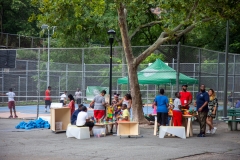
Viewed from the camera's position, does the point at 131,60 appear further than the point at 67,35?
No

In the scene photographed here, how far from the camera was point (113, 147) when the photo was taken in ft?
51.6

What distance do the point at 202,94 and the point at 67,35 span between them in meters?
17.8

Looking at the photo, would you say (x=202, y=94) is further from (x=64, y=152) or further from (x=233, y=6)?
(x=64, y=152)

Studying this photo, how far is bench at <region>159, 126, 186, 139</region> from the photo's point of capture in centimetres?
1838

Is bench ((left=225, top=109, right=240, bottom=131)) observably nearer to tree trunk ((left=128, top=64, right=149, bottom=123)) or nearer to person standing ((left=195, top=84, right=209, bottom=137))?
person standing ((left=195, top=84, right=209, bottom=137))

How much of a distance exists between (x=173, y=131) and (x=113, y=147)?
3.44 m

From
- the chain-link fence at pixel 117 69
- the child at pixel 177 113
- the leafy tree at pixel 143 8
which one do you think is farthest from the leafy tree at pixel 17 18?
the child at pixel 177 113

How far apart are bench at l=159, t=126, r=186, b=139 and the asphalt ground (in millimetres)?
229

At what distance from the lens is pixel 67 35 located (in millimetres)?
35344

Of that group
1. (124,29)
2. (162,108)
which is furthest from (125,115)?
(124,29)

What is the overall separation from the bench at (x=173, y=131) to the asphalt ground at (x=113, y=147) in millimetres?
229

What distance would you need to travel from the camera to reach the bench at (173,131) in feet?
60.3

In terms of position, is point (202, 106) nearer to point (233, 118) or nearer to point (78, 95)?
point (233, 118)

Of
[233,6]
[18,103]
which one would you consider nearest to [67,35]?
[18,103]
